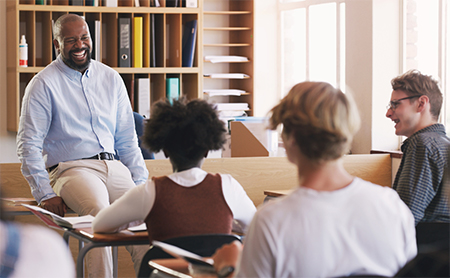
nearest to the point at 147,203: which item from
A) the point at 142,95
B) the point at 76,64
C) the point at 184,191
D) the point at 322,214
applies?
the point at 184,191

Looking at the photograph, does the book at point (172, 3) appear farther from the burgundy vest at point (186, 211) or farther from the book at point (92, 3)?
the burgundy vest at point (186, 211)

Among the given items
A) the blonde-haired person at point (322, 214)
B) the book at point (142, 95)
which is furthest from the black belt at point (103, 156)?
the book at point (142, 95)

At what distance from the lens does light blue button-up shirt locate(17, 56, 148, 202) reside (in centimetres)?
246

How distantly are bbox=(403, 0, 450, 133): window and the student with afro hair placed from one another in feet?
10.6

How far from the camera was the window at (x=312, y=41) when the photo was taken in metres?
4.97

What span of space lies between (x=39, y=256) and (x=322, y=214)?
1.66 ft

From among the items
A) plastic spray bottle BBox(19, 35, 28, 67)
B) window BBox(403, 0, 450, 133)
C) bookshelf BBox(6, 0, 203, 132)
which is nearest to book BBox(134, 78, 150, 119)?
bookshelf BBox(6, 0, 203, 132)

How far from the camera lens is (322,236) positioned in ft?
3.26

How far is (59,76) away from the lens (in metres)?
2.62

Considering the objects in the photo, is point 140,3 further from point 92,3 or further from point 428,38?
point 428,38

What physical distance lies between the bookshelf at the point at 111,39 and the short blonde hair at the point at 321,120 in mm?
3658

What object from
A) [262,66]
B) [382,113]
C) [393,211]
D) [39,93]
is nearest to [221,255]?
[393,211]

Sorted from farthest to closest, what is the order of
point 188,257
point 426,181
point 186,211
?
point 426,181 < point 186,211 < point 188,257

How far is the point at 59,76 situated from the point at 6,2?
7.60ft
